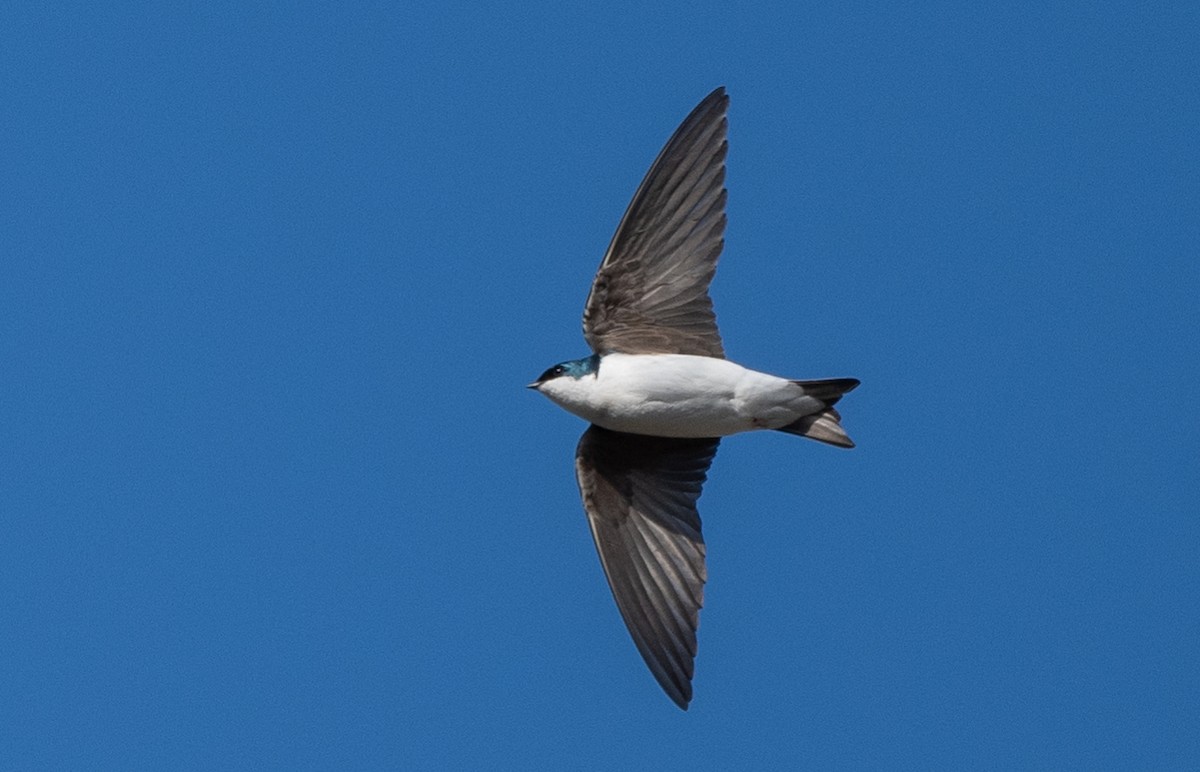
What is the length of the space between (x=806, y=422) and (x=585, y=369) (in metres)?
0.71

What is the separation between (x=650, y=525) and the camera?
7.27 m

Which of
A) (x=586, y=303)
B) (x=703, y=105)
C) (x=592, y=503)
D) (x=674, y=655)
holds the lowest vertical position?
(x=674, y=655)

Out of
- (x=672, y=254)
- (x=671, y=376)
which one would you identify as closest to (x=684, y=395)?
(x=671, y=376)

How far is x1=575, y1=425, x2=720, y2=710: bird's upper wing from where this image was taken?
711 centimetres

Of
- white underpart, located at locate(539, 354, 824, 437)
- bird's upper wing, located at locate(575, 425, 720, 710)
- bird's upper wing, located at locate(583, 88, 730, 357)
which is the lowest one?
bird's upper wing, located at locate(575, 425, 720, 710)

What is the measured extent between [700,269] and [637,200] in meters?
0.29

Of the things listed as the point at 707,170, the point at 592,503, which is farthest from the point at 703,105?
the point at 592,503

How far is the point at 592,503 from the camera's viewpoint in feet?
24.0

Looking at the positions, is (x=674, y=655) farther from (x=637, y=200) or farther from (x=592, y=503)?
(x=637, y=200)

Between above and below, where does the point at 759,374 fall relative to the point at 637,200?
below

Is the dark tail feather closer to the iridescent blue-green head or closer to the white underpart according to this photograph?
the white underpart

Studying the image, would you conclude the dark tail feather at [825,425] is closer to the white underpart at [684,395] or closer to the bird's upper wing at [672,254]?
the white underpart at [684,395]

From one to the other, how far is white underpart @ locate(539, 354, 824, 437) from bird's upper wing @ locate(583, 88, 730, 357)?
0.29 ft

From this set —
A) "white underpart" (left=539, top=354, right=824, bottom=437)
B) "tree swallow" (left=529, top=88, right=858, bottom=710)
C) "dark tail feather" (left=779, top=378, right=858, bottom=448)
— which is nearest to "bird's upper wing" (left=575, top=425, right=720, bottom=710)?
"tree swallow" (left=529, top=88, right=858, bottom=710)
